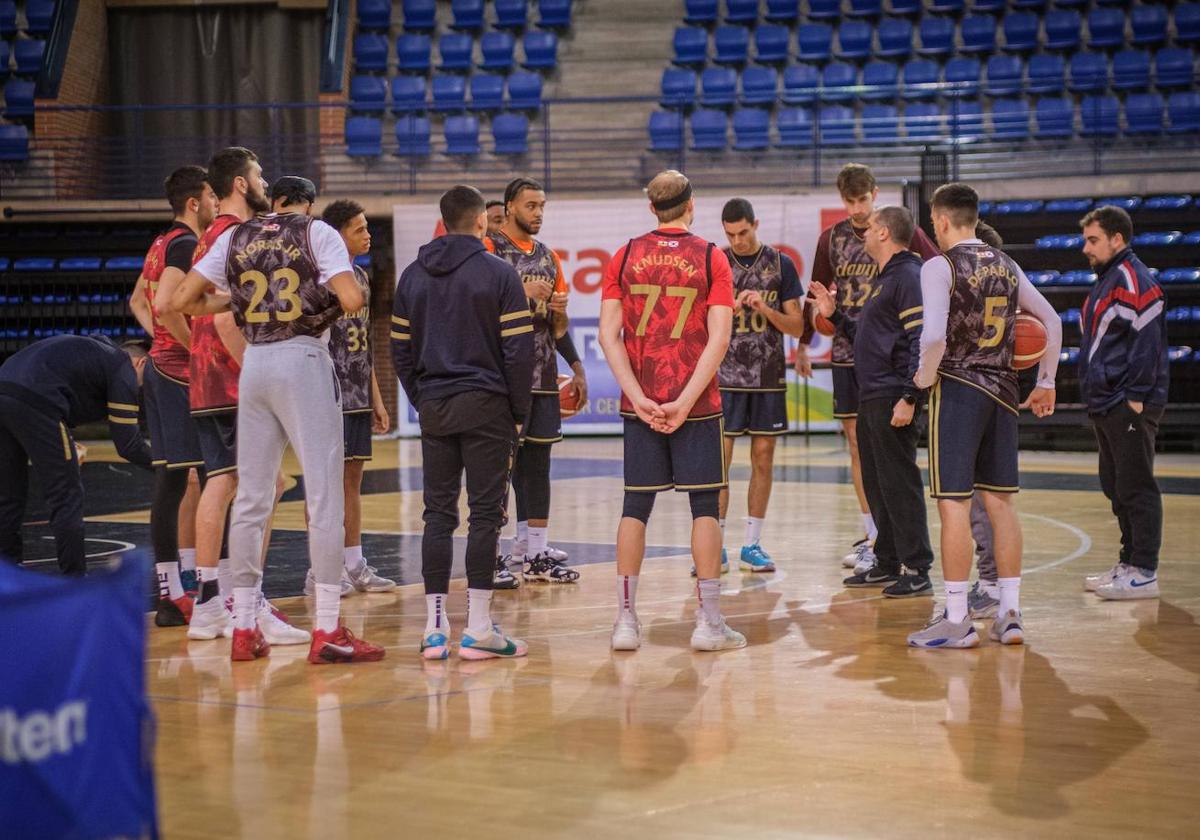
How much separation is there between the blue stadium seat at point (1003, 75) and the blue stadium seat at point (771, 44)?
288cm

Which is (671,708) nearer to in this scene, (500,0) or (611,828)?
(611,828)

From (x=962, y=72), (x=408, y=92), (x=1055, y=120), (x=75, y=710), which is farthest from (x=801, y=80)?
(x=75, y=710)

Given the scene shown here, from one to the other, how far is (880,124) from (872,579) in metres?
12.0

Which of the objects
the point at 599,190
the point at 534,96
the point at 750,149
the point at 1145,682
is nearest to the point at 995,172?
the point at 750,149

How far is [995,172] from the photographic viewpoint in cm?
1698

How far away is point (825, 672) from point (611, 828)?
1.94 meters

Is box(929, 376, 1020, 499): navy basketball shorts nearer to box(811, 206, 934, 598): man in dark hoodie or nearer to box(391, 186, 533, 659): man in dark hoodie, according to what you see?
box(811, 206, 934, 598): man in dark hoodie

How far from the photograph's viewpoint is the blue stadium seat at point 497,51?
20125 mm

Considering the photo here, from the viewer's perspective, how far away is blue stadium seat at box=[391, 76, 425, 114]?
19.7 meters

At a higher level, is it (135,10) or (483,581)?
(135,10)

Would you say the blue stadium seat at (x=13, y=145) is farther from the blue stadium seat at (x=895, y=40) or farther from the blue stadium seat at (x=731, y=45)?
the blue stadium seat at (x=895, y=40)

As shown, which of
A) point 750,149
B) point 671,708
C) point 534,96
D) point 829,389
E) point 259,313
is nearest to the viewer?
point 671,708

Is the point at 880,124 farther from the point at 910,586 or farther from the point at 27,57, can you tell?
the point at 27,57

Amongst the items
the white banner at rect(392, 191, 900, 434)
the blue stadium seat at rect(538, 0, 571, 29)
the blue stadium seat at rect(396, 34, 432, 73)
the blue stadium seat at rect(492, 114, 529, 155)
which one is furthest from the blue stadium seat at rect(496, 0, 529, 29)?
the white banner at rect(392, 191, 900, 434)
